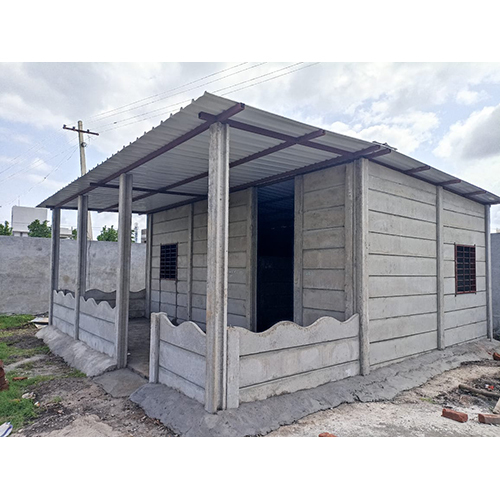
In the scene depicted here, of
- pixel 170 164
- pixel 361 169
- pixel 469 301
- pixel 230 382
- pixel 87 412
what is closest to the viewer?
pixel 230 382

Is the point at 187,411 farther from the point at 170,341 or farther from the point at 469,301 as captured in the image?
the point at 469,301

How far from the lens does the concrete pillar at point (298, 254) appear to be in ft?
19.4

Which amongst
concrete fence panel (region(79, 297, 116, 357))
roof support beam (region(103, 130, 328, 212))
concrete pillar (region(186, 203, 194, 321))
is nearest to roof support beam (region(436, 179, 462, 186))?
roof support beam (region(103, 130, 328, 212))

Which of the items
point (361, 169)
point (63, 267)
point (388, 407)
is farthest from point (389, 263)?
point (63, 267)

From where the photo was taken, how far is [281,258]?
952 cm

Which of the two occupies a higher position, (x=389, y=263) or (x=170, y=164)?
(x=170, y=164)

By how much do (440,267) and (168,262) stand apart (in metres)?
6.40

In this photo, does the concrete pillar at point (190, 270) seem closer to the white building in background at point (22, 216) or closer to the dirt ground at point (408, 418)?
the dirt ground at point (408, 418)

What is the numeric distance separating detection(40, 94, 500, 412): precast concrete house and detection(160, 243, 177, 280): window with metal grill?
0.13m

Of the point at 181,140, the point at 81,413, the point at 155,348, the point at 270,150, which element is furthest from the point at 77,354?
the point at 270,150

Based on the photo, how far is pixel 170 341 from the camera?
4715mm

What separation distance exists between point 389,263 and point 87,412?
472 centimetres

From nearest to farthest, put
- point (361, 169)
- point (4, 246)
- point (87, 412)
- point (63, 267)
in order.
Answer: point (87, 412), point (361, 169), point (4, 246), point (63, 267)

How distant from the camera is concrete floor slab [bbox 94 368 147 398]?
510 cm
